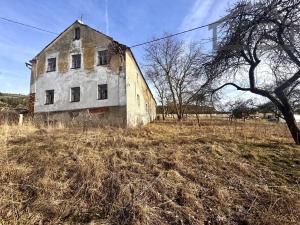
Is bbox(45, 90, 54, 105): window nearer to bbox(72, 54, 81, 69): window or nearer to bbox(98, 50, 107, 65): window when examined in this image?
bbox(72, 54, 81, 69): window

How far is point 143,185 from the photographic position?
6.24 metres

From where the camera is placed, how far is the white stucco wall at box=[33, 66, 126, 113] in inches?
750

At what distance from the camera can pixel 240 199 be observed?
593 cm

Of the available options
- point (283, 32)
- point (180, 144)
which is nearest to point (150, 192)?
point (180, 144)

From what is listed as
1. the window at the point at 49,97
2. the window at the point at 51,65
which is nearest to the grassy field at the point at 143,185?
the window at the point at 49,97

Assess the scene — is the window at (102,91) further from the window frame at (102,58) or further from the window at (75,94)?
the window at (75,94)

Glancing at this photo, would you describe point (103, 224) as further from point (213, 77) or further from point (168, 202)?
point (213, 77)

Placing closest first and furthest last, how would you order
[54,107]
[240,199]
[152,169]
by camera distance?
[240,199], [152,169], [54,107]

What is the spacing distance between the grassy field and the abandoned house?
10.0 metres

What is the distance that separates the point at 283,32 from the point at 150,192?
773 cm

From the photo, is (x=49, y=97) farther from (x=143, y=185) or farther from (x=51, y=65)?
(x=143, y=185)

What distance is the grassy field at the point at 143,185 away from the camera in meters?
5.22

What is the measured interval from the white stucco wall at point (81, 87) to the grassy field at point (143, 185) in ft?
33.2

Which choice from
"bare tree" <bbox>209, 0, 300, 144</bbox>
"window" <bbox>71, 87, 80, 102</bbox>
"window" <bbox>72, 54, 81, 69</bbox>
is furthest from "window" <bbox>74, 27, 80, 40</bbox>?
"bare tree" <bbox>209, 0, 300, 144</bbox>
